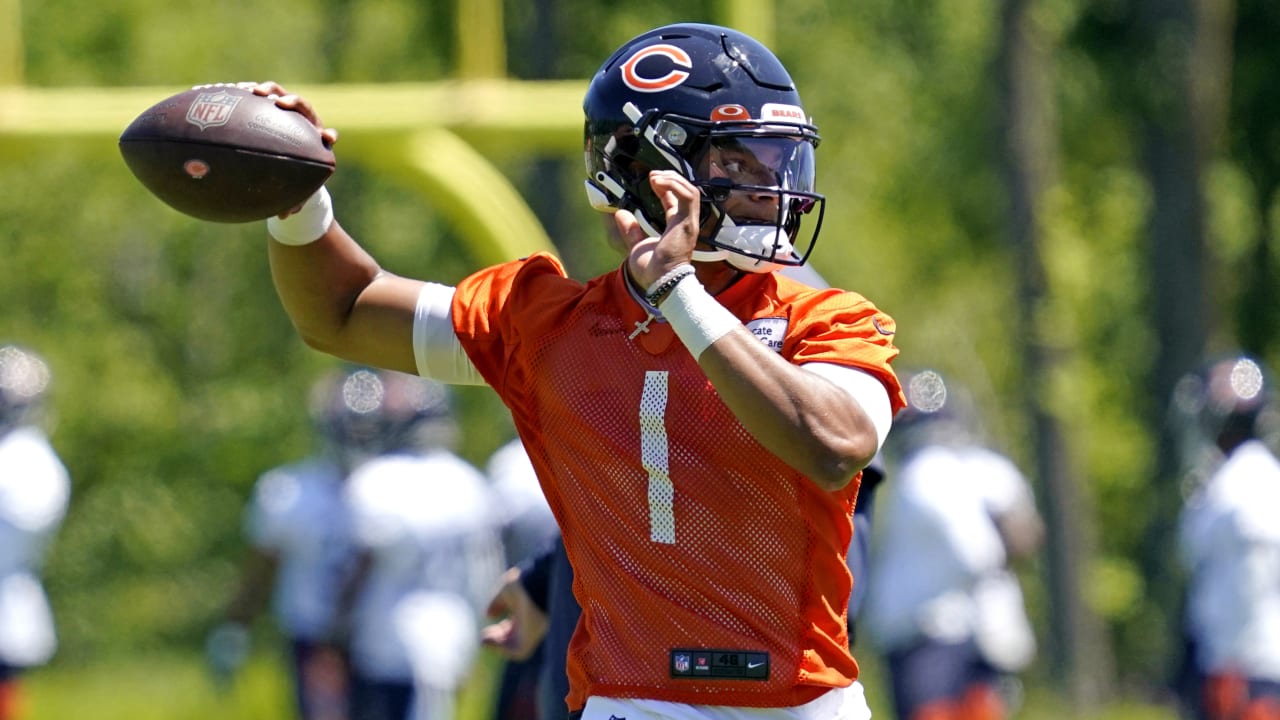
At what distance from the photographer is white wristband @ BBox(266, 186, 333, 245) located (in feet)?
11.6

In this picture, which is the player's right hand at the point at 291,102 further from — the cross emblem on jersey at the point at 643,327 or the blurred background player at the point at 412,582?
the blurred background player at the point at 412,582

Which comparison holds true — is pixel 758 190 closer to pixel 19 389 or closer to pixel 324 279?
pixel 324 279

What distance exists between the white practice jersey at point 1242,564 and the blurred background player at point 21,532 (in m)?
4.43

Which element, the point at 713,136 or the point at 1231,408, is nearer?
the point at 713,136

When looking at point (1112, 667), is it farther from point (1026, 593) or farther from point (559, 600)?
point (559, 600)

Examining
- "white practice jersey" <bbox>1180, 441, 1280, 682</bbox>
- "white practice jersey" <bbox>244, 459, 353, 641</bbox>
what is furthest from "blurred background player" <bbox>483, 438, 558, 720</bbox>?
"white practice jersey" <bbox>1180, 441, 1280, 682</bbox>

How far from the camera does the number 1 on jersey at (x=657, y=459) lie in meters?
3.19

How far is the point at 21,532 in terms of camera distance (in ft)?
27.0

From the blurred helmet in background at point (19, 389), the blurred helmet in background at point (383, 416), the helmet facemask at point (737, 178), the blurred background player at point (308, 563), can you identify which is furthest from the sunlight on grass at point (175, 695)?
the helmet facemask at point (737, 178)

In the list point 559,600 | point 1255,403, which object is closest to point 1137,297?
point 1255,403

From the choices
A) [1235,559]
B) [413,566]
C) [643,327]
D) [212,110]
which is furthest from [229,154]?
[1235,559]

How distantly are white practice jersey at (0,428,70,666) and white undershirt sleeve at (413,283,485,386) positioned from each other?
512 cm

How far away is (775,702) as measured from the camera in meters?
3.16

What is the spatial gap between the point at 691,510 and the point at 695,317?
338 mm
